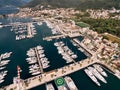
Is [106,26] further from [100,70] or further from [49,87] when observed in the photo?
[49,87]

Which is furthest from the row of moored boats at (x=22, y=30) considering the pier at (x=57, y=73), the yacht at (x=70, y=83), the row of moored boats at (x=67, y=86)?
the row of moored boats at (x=67, y=86)

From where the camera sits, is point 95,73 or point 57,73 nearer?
point 57,73

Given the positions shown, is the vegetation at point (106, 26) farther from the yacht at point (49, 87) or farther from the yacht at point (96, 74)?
the yacht at point (49, 87)

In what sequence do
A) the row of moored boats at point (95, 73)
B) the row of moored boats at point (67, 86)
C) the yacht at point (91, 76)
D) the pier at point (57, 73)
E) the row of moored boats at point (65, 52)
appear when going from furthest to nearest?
the row of moored boats at point (65, 52), the row of moored boats at point (95, 73), the yacht at point (91, 76), the pier at point (57, 73), the row of moored boats at point (67, 86)

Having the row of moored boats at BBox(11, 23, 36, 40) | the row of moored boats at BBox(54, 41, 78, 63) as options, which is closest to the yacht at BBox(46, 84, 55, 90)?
the row of moored boats at BBox(54, 41, 78, 63)

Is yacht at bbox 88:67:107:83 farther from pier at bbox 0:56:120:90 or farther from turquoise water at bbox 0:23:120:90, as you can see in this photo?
pier at bbox 0:56:120:90

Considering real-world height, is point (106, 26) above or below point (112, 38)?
above

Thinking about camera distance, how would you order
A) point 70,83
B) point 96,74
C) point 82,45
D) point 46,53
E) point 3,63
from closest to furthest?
point 70,83
point 96,74
point 3,63
point 46,53
point 82,45

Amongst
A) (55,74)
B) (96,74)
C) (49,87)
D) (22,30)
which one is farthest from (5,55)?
(22,30)

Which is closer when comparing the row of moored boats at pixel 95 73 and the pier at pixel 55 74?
the pier at pixel 55 74

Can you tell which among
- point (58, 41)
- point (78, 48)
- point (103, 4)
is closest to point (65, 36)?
point (58, 41)
